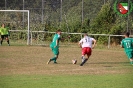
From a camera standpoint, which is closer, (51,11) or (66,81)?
(66,81)

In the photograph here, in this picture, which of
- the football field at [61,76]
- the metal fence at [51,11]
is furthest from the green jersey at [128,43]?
the metal fence at [51,11]

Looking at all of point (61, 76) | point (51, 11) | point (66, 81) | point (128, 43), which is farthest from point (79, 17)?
point (66, 81)

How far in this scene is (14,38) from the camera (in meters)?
41.2

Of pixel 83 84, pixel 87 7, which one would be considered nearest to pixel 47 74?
pixel 83 84

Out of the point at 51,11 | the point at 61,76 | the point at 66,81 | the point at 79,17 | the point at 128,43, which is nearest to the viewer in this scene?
the point at 66,81

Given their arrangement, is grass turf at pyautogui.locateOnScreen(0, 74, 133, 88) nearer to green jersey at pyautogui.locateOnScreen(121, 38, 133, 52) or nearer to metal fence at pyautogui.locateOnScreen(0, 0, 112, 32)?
green jersey at pyautogui.locateOnScreen(121, 38, 133, 52)

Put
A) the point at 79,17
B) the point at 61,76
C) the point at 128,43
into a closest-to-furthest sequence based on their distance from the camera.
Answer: the point at 61,76
the point at 128,43
the point at 79,17

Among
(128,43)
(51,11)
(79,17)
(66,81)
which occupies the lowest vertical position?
(66,81)

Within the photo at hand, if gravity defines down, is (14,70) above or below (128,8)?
below

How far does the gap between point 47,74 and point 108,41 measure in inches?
748

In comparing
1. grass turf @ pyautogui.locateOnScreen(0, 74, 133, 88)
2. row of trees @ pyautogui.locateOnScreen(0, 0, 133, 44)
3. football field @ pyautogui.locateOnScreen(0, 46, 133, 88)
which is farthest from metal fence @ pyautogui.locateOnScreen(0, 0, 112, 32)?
grass turf @ pyautogui.locateOnScreen(0, 74, 133, 88)

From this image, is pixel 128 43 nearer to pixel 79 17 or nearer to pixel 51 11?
pixel 79 17

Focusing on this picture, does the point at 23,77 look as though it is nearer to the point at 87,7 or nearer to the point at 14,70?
the point at 14,70

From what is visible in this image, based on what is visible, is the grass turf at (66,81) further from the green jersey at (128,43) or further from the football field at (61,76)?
the green jersey at (128,43)
